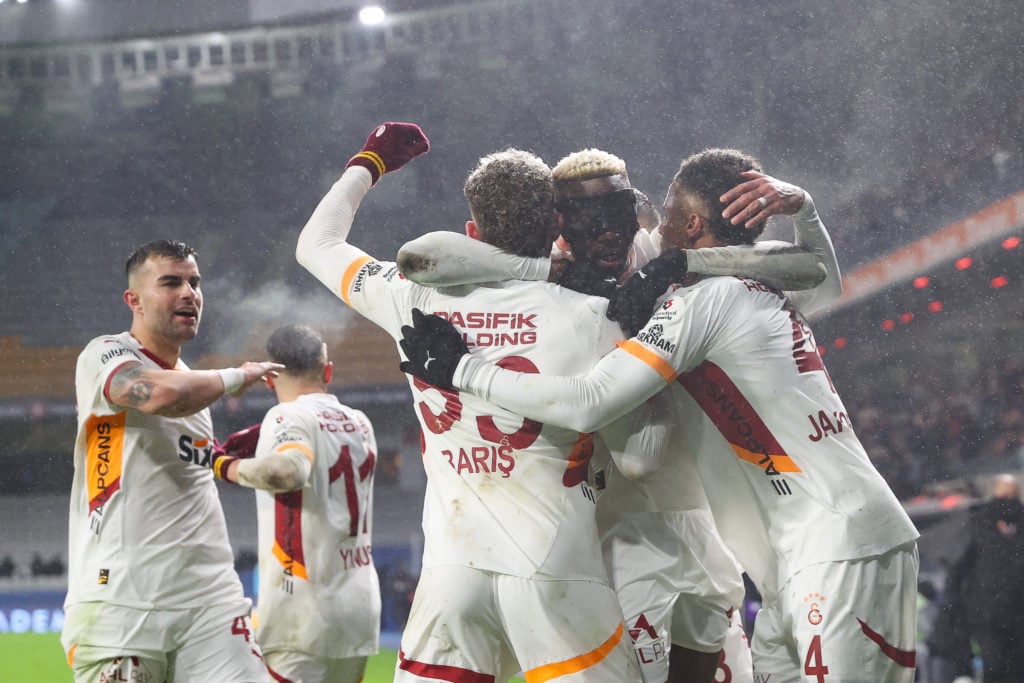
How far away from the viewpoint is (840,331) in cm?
668

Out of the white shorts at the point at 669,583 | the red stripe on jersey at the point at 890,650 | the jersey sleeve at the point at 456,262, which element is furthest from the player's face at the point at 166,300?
the red stripe on jersey at the point at 890,650

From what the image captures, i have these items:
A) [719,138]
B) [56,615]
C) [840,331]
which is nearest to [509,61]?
[719,138]

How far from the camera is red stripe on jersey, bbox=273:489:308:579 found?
3.92 meters

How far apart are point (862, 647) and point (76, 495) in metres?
2.54

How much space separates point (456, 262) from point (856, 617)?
1370mm

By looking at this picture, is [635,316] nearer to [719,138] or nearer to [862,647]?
[862,647]

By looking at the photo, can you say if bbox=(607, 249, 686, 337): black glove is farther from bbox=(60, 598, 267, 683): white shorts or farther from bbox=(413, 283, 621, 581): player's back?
bbox=(60, 598, 267, 683): white shorts

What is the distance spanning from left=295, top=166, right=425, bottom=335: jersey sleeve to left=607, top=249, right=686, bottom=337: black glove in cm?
55

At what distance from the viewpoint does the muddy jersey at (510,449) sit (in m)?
2.42

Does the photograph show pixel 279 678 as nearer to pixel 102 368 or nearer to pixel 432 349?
pixel 102 368

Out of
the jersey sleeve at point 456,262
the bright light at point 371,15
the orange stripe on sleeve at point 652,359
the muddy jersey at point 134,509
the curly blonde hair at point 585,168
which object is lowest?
the muddy jersey at point 134,509

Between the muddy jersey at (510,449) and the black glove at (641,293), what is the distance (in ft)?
0.14

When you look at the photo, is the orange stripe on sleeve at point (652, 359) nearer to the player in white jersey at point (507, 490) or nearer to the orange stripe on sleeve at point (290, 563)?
the player in white jersey at point (507, 490)

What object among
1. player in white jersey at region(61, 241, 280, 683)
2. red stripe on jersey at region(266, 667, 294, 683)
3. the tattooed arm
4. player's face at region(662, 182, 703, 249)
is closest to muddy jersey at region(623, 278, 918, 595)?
player's face at region(662, 182, 703, 249)
